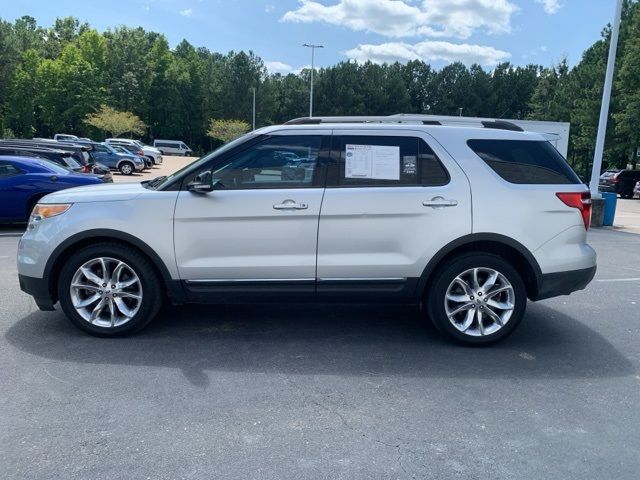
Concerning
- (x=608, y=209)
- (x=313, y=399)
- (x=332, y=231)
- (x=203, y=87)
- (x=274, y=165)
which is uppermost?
(x=203, y=87)

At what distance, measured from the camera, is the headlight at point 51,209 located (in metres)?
4.59

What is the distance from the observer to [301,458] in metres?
2.96

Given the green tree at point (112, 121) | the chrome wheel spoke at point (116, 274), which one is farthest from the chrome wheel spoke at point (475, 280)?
the green tree at point (112, 121)

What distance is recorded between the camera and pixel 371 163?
4562mm

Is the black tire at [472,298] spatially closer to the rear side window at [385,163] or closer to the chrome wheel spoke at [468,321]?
the chrome wheel spoke at [468,321]

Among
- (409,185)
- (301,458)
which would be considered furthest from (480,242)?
(301,458)

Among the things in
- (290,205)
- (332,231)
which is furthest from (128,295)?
(332,231)

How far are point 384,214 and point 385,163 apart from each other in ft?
1.46

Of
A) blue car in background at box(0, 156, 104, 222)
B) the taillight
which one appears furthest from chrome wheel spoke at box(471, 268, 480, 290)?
blue car in background at box(0, 156, 104, 222)

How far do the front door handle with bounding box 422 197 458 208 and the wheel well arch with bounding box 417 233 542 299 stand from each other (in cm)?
30

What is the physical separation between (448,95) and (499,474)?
3675 inches

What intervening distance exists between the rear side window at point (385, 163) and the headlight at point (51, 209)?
7.63ft

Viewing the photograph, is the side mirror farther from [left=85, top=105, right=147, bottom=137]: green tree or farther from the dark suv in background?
[left=85, top=105, right=147, bottom=137]: green tree

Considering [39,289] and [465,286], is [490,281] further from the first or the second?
[39,289]
